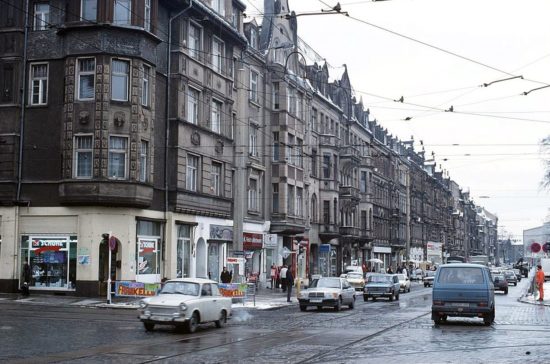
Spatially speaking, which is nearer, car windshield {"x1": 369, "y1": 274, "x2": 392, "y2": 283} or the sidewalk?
the sidewalk

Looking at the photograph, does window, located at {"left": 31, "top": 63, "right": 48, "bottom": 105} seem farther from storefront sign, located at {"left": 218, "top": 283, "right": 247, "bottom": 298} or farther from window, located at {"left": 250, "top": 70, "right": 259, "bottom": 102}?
window, located at {"left": 250, "top": 70, "right": 259, "bottom": 102}

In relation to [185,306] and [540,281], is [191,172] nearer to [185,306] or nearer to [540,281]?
[540,281]

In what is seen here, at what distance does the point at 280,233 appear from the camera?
54.3 m

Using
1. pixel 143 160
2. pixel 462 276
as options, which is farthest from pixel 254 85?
pixel 462 276

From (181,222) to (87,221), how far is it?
5934mm

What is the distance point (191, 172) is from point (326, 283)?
1145 centimetres

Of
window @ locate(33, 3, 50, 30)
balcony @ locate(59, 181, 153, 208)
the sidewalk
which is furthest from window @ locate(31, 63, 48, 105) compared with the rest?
the sidewalk

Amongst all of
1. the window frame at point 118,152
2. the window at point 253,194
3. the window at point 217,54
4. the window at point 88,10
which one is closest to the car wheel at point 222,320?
the window frame at point 118,152

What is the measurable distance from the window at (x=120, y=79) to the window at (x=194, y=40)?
17.5ft

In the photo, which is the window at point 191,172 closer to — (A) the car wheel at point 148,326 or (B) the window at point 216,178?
(B) the window at point 216,178

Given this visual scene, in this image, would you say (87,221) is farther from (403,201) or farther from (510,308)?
(403,201)

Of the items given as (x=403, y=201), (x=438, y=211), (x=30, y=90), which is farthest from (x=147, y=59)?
(x=438, y=211)

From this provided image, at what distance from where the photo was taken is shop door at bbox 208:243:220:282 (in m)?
42.9

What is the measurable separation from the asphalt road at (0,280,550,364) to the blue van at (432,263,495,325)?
54 centimetres
